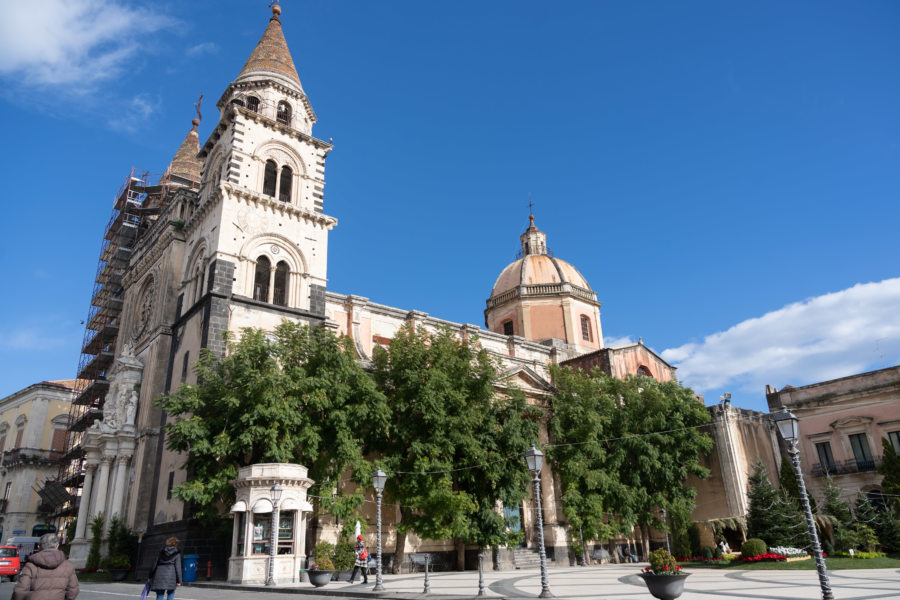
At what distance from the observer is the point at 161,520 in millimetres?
25344

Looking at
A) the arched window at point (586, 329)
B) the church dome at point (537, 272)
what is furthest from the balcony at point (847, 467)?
the church dome at point (537, 272)

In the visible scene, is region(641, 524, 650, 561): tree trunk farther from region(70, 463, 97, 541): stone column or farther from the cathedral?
region(70, 463, 97, 541): stone column

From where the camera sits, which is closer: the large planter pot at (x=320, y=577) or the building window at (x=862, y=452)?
the large planter pot at (x=320, y=577)

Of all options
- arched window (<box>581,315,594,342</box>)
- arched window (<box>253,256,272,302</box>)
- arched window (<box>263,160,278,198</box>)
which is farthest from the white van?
arched window (<box>581,315,594,342</box>)

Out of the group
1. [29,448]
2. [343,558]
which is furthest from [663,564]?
[29,448]

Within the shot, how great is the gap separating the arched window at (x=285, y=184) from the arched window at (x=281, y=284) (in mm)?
3789

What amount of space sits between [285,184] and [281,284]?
18.4 feet

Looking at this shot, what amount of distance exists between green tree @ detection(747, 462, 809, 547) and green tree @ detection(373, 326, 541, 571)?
9953 millimetres

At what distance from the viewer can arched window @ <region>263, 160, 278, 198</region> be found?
102 feet

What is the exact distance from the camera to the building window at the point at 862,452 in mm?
32438

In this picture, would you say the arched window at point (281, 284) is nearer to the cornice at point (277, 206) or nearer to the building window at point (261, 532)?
the cornice at point (277, 206)

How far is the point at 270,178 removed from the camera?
31.4 metres

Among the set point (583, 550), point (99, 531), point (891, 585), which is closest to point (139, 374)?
point (99, 531)

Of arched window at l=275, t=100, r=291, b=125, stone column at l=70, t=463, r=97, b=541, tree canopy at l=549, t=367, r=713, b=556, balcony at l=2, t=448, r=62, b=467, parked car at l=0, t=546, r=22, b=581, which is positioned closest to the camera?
parked car at l=0, t=546, r=22, b=581
